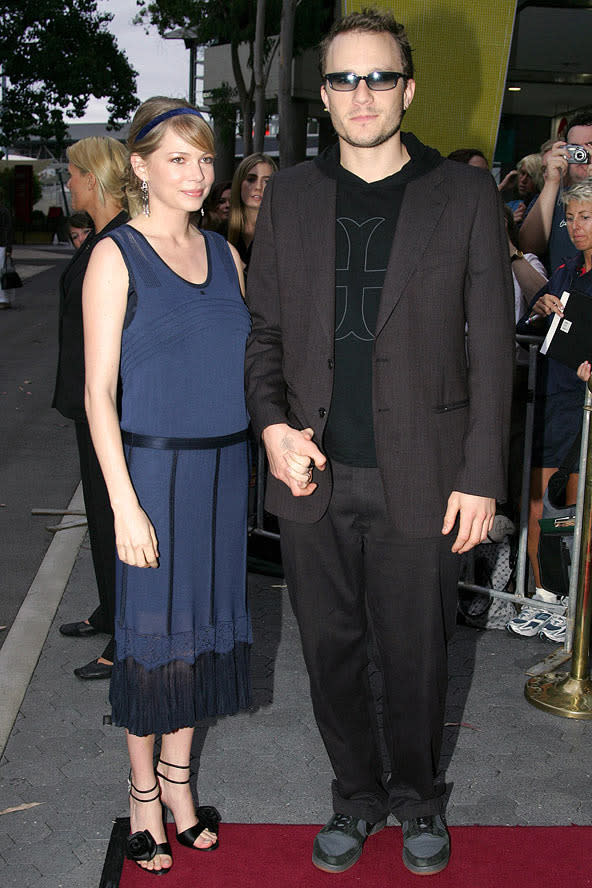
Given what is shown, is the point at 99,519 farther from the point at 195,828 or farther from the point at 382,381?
the point at 382,381

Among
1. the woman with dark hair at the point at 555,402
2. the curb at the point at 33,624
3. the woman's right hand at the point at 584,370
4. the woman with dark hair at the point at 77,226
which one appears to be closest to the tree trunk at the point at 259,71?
the woman with dark hair at the point at 77,226

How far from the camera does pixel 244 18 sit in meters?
26.6

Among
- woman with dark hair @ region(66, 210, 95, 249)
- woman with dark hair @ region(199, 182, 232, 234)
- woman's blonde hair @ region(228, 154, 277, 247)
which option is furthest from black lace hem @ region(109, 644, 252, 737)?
woman with dark hair @ region(66, 210, 95, 249)

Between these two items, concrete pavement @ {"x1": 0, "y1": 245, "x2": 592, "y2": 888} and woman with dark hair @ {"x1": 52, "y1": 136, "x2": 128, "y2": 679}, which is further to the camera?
woman with dark hair @ {"x1": 52, "y1": 136, "x2": 128, "y2": 679}

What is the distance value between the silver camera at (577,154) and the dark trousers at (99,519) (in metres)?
3.33

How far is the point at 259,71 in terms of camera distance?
20.7 metres

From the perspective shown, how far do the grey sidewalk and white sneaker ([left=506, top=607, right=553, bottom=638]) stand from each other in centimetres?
21

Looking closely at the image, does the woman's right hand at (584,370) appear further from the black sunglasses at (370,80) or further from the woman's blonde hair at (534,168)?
the woman's blonde hair at (534,168)

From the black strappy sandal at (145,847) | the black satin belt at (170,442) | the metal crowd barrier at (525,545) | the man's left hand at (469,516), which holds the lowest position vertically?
the black strappy sandal at (145,847)

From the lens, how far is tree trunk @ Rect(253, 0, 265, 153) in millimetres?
19880

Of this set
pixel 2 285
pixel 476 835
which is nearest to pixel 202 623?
pixel 476 835

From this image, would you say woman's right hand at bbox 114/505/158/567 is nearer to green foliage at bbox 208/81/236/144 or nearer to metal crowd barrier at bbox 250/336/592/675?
metal crowd barrier at bbox 250/336/592/675

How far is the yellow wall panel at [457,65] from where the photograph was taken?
21.5 feet

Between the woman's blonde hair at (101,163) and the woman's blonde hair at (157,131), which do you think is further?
the woman's blonde hair at (101,163)
